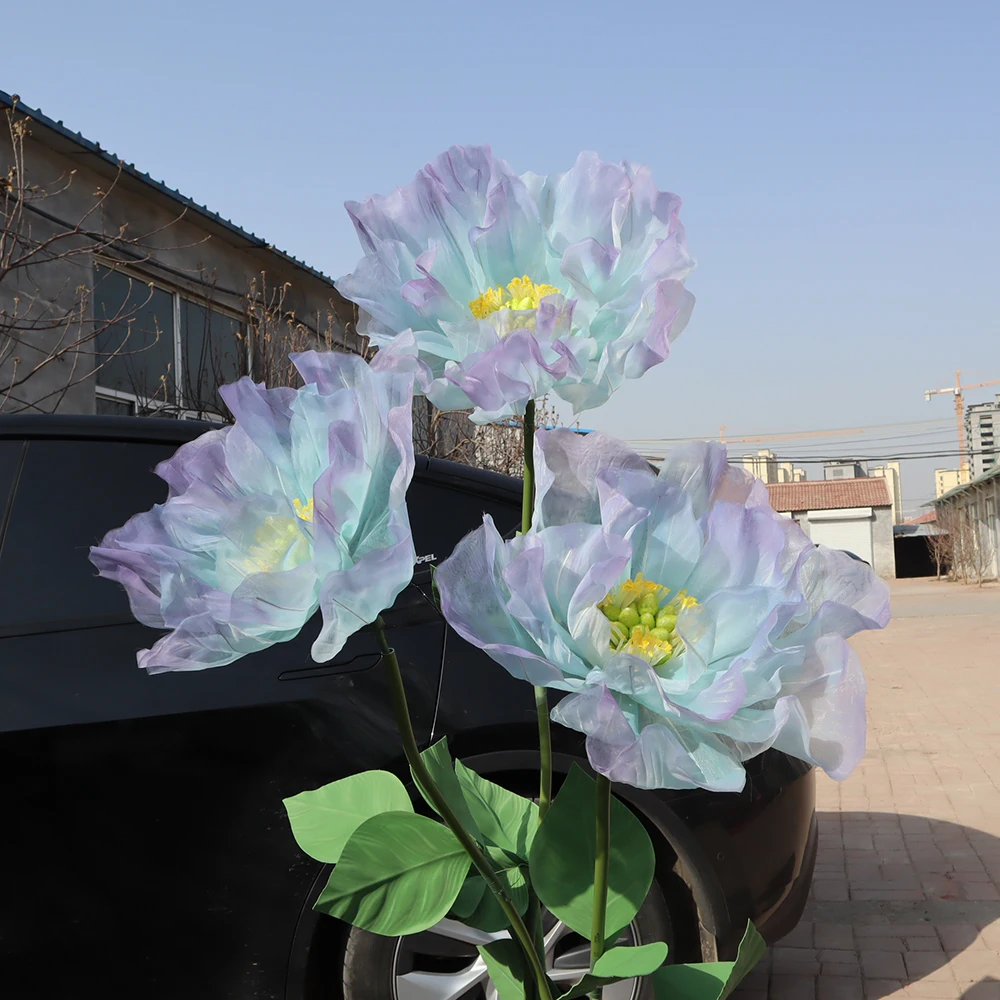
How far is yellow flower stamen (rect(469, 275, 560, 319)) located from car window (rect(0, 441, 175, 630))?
2.12 m

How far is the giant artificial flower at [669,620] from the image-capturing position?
0.63 meters

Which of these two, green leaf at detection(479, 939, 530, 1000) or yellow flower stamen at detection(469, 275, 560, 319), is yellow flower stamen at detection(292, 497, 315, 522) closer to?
yellow flower stamen at detection(469, 275, 560, 319)

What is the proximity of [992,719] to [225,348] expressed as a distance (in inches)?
301

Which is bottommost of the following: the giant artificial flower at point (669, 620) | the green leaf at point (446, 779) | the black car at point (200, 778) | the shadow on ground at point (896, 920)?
the shadow on ground at point (896, 920)

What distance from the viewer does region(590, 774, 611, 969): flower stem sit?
77cm

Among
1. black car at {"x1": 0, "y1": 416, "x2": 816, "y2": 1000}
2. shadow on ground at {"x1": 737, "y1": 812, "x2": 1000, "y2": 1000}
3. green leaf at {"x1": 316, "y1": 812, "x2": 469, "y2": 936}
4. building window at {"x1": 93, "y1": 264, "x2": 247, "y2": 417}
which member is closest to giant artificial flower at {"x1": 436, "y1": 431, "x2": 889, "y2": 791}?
green leaf at {"x1": 316, "y1": 812, "x2": 469, "y2": 936}

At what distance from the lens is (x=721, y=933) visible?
2834 mm

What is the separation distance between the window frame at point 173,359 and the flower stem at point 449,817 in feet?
28.9

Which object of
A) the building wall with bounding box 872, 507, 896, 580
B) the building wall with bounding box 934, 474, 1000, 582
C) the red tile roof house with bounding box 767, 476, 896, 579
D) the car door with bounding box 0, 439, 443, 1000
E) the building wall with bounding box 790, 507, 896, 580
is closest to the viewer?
the car door with bounding box 0, 439, 443, 1000

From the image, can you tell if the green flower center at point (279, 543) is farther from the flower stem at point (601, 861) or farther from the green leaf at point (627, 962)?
the green leaf at point (627, 962)

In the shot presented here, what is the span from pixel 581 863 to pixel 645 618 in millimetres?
233

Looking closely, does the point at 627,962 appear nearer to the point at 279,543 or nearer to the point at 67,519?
the point at 279,543

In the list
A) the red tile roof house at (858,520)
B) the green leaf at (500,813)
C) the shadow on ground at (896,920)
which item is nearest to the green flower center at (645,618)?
the green leaf at (500,813)

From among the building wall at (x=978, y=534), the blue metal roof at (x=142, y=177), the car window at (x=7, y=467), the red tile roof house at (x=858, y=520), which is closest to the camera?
the car window at (x=7, y=467)
